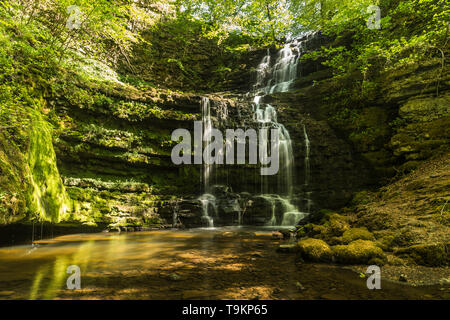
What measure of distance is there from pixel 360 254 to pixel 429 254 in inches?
37.5

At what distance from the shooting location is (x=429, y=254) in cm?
347

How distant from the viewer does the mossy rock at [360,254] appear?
380 cm

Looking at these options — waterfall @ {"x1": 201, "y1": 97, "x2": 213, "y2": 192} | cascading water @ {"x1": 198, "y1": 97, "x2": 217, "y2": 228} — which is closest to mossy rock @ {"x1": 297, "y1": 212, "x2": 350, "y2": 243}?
cascading water @ {"x1": 198, "y1": 97, "x2": 217, "y2": 228}

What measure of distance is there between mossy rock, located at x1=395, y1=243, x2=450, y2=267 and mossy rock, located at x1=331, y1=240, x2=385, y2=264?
1.31ft

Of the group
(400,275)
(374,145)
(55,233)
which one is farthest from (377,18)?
(55,233)

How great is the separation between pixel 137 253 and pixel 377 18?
668 inches

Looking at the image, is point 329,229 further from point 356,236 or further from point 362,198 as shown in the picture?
point 362,198

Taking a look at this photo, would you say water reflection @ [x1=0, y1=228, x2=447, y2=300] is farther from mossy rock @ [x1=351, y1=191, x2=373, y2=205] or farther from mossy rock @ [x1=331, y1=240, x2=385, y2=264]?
mossy rock @ [x1=351, y1=191, x2=373, y2=205]

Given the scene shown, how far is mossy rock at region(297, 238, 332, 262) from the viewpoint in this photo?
4.04 meters

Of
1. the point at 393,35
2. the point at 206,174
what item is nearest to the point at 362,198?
the point at 206,174

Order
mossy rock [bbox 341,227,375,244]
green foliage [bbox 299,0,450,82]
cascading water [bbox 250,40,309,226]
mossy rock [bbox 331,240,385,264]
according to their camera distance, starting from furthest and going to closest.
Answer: cascading water [bbox 250,40,309,226], green foliage [bbox 299,0,450,82], mossy rock [bbox 341,227,375,244], mossy rock [bbox 331,240,385,264]

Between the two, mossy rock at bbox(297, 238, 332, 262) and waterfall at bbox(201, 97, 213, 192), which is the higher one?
waterfall at bbox(201, 97, 213, 192)

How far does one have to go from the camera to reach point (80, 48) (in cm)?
1204

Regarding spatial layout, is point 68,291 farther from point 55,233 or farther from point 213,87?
point 213,87
